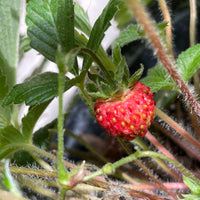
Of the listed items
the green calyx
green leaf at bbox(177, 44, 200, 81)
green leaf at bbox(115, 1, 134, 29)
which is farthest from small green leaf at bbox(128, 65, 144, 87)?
green leaf at bbox(115, 1, 134, 29)

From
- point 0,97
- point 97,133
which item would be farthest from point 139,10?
point 97,133

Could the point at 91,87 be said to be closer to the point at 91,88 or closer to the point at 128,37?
the point at 91,88

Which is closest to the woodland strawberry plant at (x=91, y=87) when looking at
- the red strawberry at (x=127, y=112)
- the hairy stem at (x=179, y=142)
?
the red strawberry at (x=127, y=112)

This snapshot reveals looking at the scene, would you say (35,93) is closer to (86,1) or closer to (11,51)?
(11,51)

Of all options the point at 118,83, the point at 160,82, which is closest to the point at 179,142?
the point at 160,82

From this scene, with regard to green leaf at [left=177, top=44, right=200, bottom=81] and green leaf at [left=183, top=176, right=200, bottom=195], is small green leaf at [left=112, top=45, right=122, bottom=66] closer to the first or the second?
green leaf at [left=177, top=44, right=200, bottom=81]

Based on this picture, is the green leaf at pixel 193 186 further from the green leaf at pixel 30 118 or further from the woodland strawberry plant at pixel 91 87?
the green leaf at pixel 30 118
